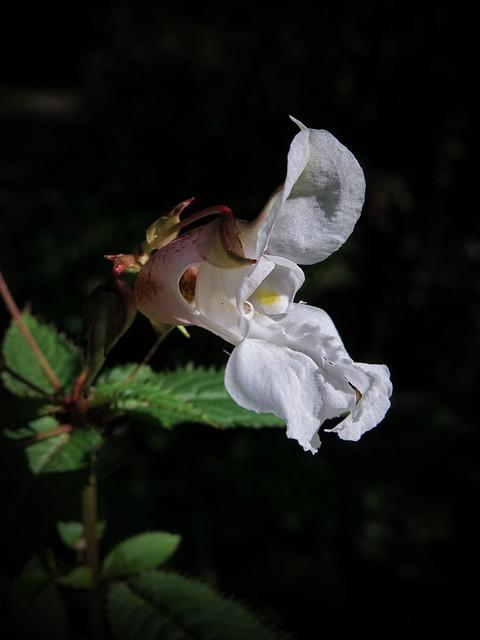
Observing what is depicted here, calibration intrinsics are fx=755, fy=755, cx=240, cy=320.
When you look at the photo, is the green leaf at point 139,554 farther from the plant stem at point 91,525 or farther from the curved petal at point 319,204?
the curved petal at point 319,204

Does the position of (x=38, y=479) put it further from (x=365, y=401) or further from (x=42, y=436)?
(x=365, y=401)

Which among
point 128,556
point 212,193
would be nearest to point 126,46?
point 212,193

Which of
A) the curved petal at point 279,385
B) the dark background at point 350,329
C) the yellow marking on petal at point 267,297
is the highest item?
the yellow marking on petal at point 267,297

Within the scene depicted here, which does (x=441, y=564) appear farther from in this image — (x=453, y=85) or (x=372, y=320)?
(x=453, y=85)

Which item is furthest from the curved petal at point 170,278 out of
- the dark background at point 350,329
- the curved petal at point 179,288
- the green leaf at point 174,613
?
the dark background at point 350,329

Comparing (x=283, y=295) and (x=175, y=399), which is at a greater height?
(x=283, y=295)

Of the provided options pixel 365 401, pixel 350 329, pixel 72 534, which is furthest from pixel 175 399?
pixel 350 329
